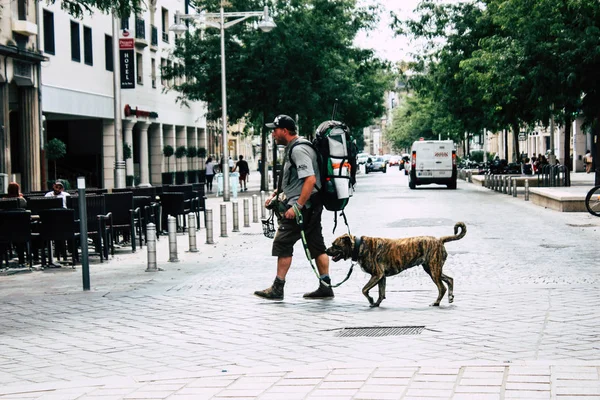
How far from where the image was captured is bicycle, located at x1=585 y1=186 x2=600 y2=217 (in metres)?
23.3

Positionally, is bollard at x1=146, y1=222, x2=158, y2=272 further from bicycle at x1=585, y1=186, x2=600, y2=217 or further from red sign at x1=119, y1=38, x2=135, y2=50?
red sign at x1=119, y1=38, x2=135, y2=50

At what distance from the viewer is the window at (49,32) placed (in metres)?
36.2

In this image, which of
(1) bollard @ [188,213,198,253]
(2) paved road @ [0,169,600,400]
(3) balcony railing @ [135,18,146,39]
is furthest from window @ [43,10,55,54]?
(2) paved road @ [0,169,600,400]

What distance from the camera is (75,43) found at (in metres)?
39.9

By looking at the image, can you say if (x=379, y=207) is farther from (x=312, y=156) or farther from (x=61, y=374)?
(x=61, y=374)

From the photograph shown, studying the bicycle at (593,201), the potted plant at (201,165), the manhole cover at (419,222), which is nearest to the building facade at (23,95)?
the manhole cover at (419,222)

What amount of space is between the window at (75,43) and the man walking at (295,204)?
102 feet

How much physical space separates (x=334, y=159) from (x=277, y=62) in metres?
33.7

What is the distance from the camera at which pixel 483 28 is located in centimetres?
4162

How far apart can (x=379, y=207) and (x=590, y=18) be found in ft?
27.9

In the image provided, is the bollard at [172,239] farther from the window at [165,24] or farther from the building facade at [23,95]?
the window at [165,24]

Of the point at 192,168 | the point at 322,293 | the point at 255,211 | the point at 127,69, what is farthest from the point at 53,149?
the point at 192,168

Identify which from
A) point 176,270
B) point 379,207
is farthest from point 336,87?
point 176,270

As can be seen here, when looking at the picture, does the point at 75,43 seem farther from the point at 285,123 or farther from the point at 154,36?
the point at 285,123
